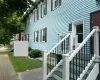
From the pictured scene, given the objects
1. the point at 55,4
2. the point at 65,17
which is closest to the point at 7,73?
the point at 65,17

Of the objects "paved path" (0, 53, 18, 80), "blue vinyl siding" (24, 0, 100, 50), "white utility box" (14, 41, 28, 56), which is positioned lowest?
"paved path" (0, 53, 18, 80)

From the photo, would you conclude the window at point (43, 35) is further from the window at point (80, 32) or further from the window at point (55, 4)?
the window at point (80, 32)

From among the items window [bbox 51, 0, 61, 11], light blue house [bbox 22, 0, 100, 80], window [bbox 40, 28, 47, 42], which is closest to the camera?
light blue house [bbox 22, 0, 100, 80]

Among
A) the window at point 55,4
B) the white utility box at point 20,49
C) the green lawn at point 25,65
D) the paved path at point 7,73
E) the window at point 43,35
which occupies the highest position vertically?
the window at point 55,4

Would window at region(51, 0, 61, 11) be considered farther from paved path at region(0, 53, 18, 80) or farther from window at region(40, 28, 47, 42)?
paved path at region(0, 53, 18, 80)

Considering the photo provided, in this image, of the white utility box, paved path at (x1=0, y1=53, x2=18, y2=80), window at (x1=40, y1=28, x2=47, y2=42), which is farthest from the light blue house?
paved path at (x1=0, y1=53, x2=18, y2=80)

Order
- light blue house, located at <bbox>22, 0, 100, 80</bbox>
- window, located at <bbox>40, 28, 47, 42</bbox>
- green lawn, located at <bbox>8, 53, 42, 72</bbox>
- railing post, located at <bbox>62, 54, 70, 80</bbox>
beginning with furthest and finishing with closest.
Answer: window, located at <bbox>40, 28, 47, 42</bbox>, green lawn, located at <bbox>8, 53, 42, 72</bbox>, light blue house, located at <bbox>22, 0, 100, 80</bbox>, railing post, located at <bbox>62, 54, 70, 80</bbox>

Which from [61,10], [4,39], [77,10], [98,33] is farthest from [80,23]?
[4,39]

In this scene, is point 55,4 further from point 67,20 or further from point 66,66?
point 66,66

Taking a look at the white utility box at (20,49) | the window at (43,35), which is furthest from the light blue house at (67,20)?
the white utility box at (20,49)

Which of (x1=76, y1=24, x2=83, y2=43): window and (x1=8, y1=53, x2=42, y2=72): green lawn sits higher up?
(x1=76, y1=24, x2=83, y2=43): window

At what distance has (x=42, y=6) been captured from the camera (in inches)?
1037

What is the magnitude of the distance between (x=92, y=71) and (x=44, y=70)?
3502 mm

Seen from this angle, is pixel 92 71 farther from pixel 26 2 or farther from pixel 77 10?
pixel 77 10
